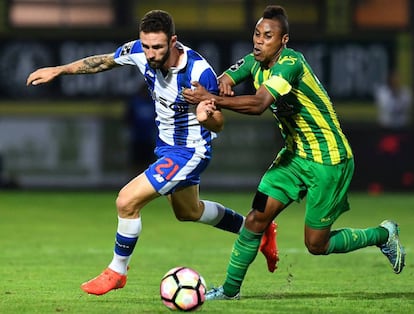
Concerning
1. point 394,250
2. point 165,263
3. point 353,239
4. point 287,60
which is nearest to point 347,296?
point 353,239

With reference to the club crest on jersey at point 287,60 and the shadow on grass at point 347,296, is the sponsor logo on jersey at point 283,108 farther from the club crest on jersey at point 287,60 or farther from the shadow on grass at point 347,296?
the shadow on grass at point 347,296

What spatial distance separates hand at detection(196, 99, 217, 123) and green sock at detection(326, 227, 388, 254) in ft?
5.09

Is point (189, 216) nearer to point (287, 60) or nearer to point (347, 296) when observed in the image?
point (347, 296)

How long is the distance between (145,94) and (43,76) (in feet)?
36.0

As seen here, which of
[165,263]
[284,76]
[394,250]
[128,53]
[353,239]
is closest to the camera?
[284,76]

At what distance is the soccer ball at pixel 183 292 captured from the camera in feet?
25.4

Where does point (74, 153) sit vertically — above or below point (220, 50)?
below

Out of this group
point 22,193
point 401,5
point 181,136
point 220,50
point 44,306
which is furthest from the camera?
point 401,5

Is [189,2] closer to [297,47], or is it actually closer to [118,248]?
[297,47]

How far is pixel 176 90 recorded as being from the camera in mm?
8625

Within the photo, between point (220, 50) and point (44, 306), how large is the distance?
12.4m

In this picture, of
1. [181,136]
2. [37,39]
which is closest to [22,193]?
[37,39]

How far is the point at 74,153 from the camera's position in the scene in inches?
782

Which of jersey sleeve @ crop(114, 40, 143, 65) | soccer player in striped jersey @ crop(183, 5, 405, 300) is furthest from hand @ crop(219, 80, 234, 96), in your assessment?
jersey sleeve @ crop(114, 40, 143, 65)
